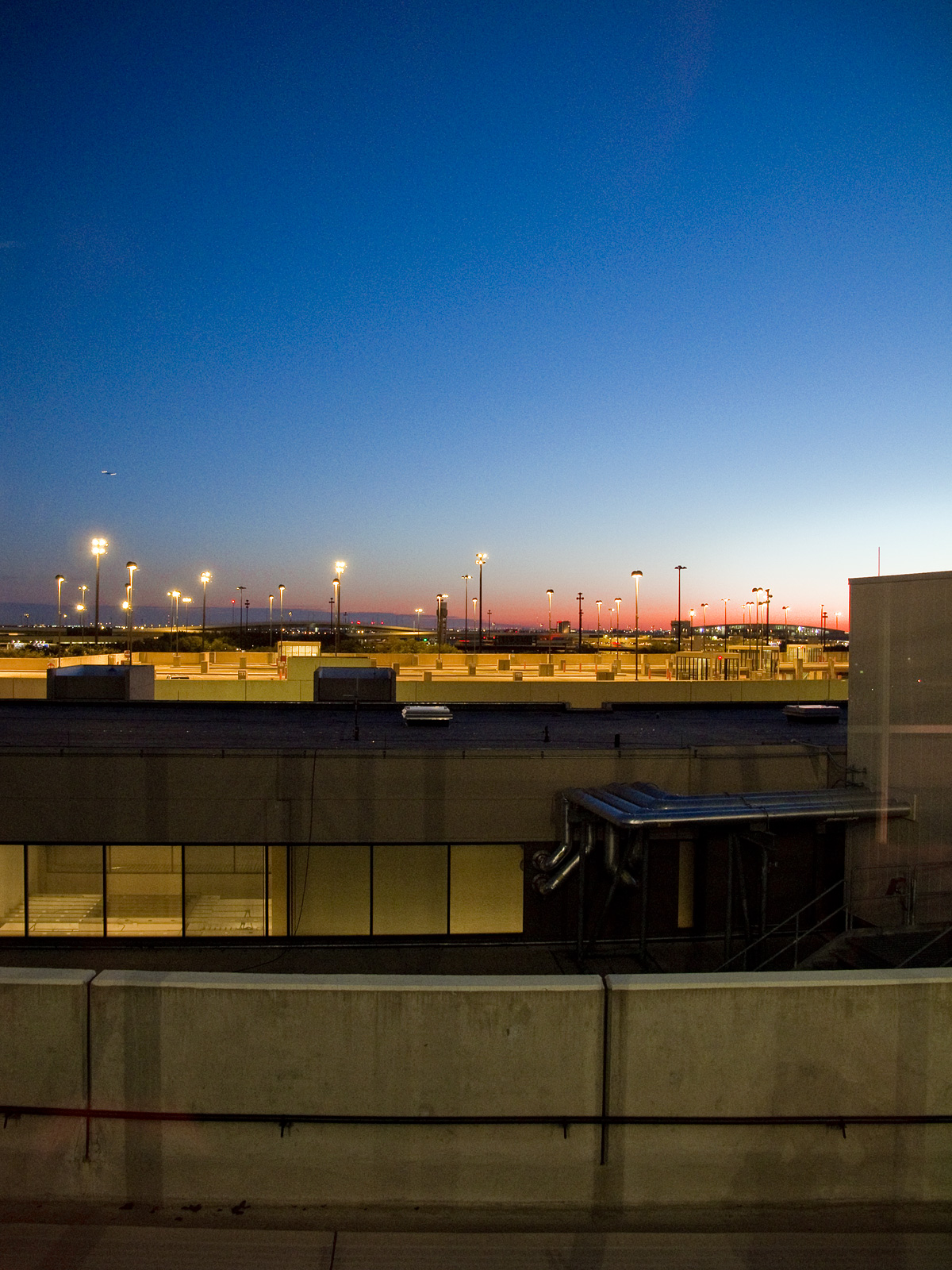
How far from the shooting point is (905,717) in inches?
517

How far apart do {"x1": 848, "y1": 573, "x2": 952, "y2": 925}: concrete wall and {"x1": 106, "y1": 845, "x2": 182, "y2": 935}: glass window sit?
39.3 ft

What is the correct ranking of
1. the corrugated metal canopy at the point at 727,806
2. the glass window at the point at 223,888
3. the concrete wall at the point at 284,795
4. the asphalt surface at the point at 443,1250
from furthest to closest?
the glass window at the point at 223,888 → the concrete wall at the point at 284,795 → the corrugated metal canopy at the point at 727,806 → the asphalt surface at the point at 443,1250

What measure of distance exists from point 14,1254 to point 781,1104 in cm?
601

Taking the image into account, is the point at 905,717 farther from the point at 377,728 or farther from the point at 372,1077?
the point at 377,728

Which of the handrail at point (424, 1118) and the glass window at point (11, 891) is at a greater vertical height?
the handrail at point (424, 1118)

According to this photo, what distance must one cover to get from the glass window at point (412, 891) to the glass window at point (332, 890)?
Answer: 34 centimetres

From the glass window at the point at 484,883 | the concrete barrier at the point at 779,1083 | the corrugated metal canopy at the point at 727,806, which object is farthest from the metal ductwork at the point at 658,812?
the concrete barrier at the point at 779,1083

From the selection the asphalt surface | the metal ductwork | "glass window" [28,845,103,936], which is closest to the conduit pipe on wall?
the metal ductwork

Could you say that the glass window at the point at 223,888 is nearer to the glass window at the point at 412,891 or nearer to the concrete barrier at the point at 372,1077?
the glass window at the point at 412,891

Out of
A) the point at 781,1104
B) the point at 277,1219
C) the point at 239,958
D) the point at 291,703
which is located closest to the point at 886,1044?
the point at 781,1104

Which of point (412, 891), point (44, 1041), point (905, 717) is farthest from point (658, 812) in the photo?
point (44, 1041)

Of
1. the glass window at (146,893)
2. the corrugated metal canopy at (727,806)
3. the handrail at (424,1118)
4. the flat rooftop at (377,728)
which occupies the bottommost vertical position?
the glass window at (146,893)

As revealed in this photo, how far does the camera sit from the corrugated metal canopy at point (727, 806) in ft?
39.9

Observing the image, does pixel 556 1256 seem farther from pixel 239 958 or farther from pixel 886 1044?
pixel 239 958
